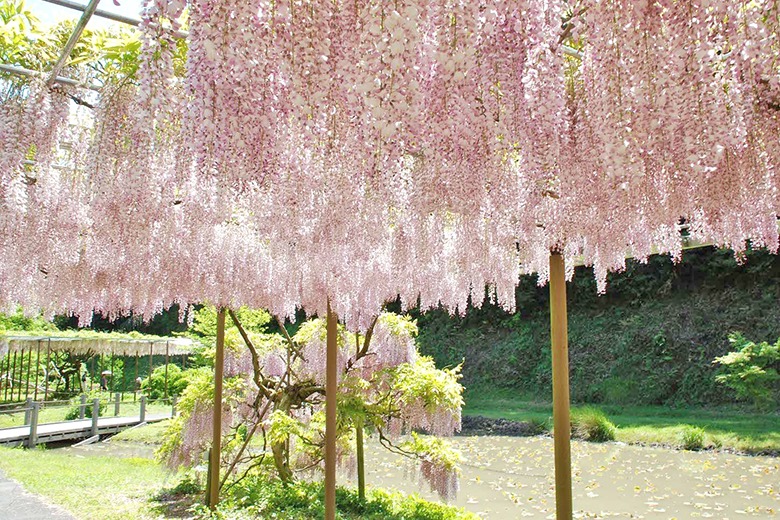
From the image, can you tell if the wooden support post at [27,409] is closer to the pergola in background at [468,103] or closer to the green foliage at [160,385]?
the green foliage at [160,385]

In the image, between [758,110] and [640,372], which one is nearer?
[758,110]

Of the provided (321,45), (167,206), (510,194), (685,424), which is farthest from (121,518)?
(685,424)

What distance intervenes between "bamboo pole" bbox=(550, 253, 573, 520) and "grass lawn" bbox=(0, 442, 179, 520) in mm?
3785

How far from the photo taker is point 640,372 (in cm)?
1375

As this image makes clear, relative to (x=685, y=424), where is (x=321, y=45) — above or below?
above

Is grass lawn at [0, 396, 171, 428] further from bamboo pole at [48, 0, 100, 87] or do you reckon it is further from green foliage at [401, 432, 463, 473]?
bamboo pole at [48, 0, 100, 87]

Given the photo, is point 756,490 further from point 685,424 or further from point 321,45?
point 321,45

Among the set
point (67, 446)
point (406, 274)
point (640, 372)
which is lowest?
point (67, 446)

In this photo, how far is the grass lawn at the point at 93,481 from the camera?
571cm

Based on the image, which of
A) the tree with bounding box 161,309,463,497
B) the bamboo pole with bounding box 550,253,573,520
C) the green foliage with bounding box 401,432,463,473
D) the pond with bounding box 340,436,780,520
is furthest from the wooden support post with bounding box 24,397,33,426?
the bamboo pole with bounding box 550,253,573,520

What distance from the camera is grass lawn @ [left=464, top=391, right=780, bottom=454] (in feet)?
31.0

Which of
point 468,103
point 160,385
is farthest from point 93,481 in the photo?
point 160,385

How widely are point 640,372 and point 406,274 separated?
10.1 meters

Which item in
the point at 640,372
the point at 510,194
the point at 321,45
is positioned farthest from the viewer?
the point at 640,372
